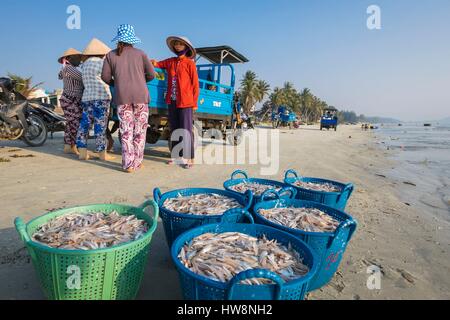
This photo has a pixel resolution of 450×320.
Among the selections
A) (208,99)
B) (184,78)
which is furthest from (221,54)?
(184,78)

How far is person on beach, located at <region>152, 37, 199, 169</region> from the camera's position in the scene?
19.1 ft

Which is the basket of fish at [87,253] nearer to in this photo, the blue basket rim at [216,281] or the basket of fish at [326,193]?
the blue basket rim at [216,281]

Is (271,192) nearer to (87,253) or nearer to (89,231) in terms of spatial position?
(89,231)

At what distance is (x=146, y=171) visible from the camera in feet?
19.5

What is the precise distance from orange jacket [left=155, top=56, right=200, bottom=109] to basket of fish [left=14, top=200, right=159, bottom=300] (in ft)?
13.3

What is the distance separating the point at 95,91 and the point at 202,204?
4507 mm

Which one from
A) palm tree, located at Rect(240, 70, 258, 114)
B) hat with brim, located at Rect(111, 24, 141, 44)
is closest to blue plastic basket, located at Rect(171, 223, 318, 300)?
hat with brim, located at Rect(111, 24, 141, 44)

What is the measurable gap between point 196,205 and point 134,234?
0.79m

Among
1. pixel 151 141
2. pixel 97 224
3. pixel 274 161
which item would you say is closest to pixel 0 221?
pixel 97 224

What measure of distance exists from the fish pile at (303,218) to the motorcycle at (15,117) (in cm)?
794

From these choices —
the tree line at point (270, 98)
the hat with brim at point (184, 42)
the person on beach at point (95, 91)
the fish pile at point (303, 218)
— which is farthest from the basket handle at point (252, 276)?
the tree line at point (270, 98)

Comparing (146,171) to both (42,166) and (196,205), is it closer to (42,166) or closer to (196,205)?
(42,166)

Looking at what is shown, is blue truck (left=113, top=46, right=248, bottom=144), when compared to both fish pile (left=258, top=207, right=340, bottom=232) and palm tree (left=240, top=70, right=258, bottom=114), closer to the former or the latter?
fish pile (left=258, top=207, right=340, bottom=232)

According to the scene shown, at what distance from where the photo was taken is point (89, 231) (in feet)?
6.50
